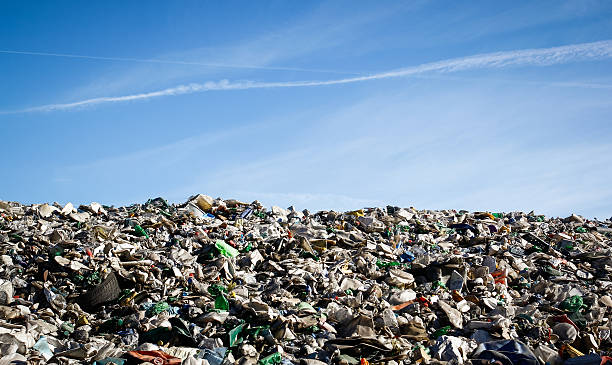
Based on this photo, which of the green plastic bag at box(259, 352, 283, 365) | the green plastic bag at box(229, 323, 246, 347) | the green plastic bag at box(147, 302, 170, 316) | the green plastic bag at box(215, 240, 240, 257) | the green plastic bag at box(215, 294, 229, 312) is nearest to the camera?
the green plastic bag at box(259, 352, 283, 365)

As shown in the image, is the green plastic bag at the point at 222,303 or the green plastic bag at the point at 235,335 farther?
the green plastic bag at the point at 222,303

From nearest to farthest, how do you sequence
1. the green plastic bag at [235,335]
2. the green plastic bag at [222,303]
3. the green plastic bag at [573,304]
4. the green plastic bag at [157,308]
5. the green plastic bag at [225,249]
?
Answer: the green plastic bag at [235,335]
the green plastic bag at [157,308]
the green plastic bag at [222,303]
the green plastic bag at [573,304]
the green plastic bag at [225,249]

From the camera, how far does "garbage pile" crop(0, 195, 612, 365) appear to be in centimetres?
643

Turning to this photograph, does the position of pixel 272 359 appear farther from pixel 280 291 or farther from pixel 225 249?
pixel 225 249

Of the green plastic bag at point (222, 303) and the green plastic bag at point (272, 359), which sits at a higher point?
the green plastic bag at point (222, 303)

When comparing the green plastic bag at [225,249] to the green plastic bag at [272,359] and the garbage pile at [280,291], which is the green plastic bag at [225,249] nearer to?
the garbage pile at [280,291]

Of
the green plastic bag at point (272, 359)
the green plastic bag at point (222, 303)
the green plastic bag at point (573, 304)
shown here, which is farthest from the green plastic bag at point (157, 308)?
the green plastic bag at point (573, 304)

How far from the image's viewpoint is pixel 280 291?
809 centimetres

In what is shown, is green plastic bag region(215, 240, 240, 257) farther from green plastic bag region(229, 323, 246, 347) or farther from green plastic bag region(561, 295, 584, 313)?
green plastic bag region(561, 295, 584, 313)

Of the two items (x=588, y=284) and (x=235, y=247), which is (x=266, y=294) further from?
(x=588, y=284)

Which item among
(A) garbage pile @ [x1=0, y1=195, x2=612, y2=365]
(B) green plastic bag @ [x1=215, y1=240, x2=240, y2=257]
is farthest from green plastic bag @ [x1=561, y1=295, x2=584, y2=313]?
(B) green plastic bag @ [x1=215, y1=240, x2=240, y2=257]

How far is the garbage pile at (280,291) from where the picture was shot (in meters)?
6.43

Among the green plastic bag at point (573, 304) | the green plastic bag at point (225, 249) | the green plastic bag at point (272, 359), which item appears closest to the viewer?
the green plastic bag at point (272, 359)

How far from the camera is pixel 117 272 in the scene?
7871 millimetres
